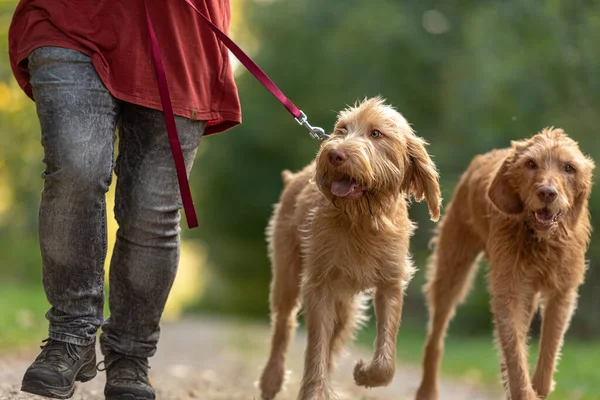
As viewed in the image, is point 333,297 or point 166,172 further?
point 333,297

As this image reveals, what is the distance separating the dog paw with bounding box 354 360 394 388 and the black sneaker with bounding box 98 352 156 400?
1.24 meters

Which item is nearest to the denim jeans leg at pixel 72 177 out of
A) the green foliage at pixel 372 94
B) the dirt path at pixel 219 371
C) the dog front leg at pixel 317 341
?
the dirt path at pixel 219 371

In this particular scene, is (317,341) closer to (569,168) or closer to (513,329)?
(513,329)

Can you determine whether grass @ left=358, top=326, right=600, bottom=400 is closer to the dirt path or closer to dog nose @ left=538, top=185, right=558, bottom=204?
the dirt path

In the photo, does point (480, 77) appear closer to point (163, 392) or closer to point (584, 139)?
point (584, 139)

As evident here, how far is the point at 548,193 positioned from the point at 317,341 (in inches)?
62.4

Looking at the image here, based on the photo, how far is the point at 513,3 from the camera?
48.1 feet

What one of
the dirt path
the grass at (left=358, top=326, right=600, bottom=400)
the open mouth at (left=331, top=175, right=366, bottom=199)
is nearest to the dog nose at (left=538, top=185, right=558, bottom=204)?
the open mouth at (left=331, top=175, right=366, bottom=199)

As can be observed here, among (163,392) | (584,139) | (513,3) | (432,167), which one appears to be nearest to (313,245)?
(432,167)

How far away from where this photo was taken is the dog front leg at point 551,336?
5727 mm

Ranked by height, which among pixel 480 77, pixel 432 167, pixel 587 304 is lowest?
pixel 432 167

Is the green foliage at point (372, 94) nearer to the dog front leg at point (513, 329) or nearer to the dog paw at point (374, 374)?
the dog front leg at point (513, 329)

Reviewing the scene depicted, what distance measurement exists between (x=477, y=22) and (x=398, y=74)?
4.16m

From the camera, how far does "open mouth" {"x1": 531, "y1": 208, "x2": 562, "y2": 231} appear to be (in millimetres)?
5285
